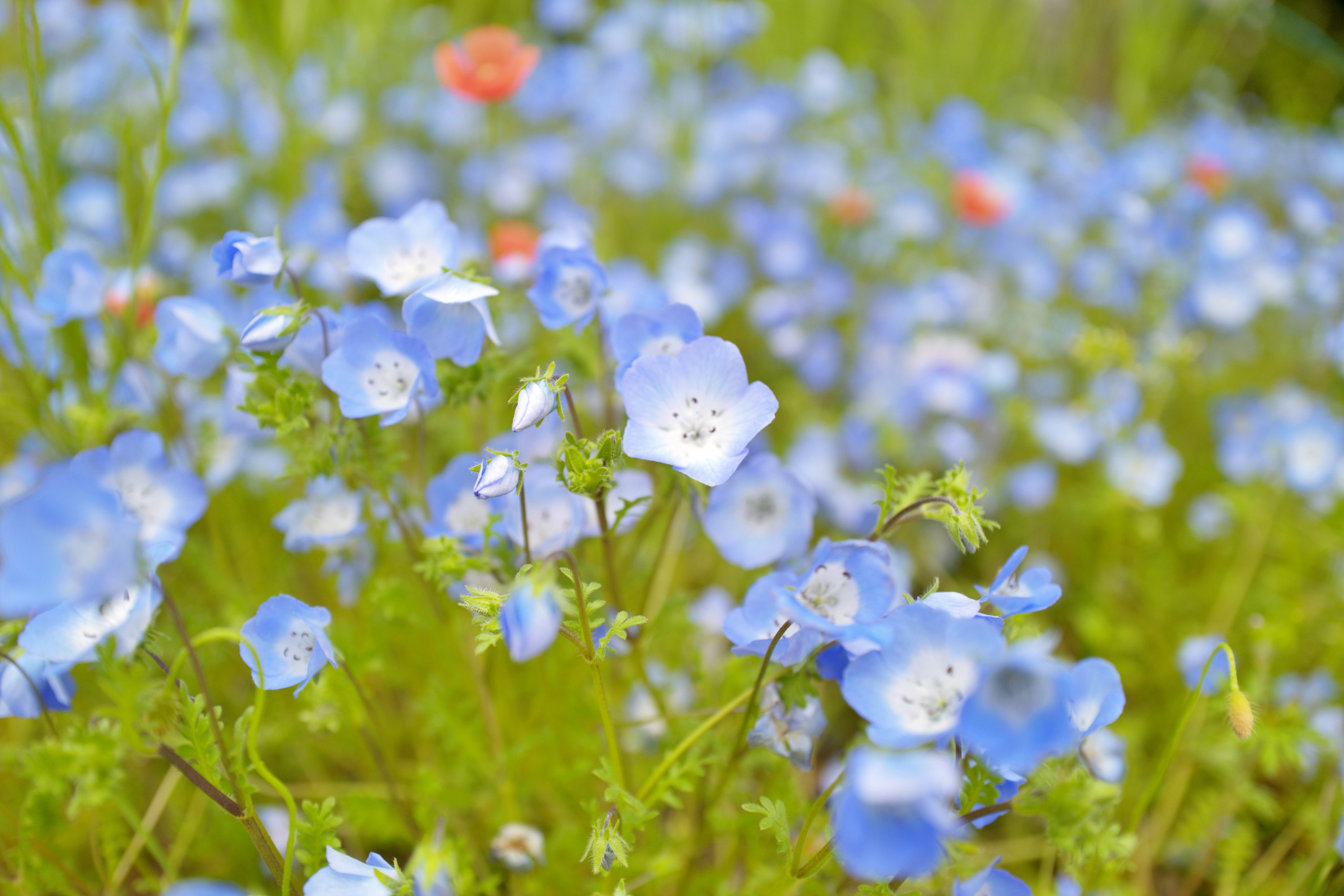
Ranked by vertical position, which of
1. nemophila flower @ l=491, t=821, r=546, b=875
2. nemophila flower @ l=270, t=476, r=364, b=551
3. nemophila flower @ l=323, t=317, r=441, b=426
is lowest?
nemophila flower @ l=491, t=821, r=546, b=875

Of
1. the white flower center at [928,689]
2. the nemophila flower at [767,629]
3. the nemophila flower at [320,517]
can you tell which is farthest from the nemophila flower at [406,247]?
the white flower center at [928,689]

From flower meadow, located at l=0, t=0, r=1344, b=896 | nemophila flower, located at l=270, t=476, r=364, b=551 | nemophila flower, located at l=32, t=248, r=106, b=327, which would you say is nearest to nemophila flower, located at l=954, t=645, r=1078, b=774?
flower meadow, located at l=0, t=0, r=1344, b=896

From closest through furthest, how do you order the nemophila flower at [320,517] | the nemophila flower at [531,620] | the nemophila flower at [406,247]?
1. the nemophila flower at [531,620]
2. the nemophila flower at [406,247]
3. the nemophila flower at [320,517]

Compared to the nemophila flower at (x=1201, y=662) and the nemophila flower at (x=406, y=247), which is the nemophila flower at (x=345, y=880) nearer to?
the nemophila flower at (x=406, y=247)

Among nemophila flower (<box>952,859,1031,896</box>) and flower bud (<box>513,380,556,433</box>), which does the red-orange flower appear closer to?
flower bud (<box>513,380,556,433</box>)

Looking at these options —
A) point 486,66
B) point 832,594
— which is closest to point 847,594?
point 832,594

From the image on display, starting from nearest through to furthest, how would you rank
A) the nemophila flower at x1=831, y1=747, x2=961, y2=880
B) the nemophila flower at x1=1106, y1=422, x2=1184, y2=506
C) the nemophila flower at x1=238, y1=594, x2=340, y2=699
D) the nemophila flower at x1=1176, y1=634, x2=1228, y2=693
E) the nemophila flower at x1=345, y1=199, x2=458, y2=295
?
the nemophila flower at x1=831, y1=747, x2=961, y2=880
the nemophila flower at x1=238, y1=594, x2=340, y2=699
the nemophila flower at x1=345, y1=199, x2=458, y2=295
the nemophila flower at x1=1176, y1=634, x2=1228, y2=693
the nemophila flower at x1=1106, y1=422, x2=1184, y2=506
